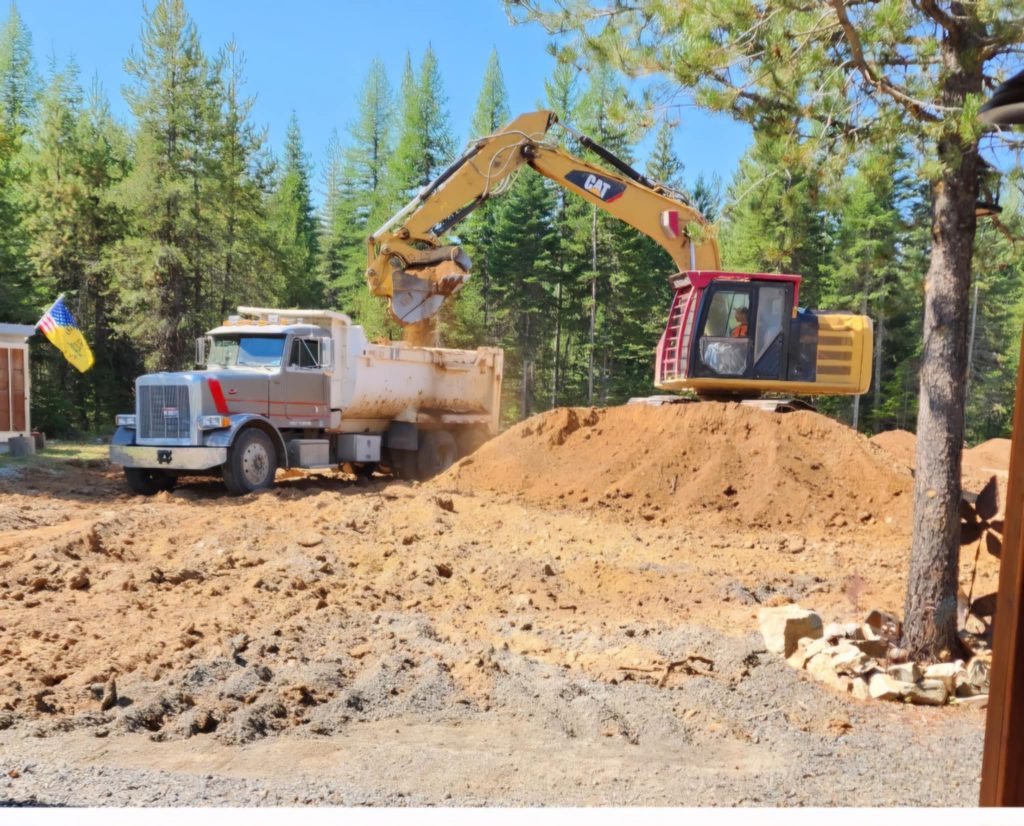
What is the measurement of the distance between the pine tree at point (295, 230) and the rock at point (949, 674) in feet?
94.8

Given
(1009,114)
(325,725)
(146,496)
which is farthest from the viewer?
(146,496)

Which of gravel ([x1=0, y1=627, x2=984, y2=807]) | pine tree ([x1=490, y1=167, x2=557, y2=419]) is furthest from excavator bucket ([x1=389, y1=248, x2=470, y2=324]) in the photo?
pine tree ([x1=490, y1=167, x2=557, y2=419])

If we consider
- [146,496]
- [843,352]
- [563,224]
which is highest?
[563,224]

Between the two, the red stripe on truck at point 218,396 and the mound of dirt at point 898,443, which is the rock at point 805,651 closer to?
the red stripe on truck at point 218,396

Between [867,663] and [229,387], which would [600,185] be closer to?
[229,387]

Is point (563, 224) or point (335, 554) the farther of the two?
point (563, 224)

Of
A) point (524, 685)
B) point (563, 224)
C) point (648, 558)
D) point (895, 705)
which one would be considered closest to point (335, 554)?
point (648, 558)

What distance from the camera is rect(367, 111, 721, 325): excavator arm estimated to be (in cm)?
1551

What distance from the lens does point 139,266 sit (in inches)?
1104

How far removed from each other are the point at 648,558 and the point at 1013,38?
584 cm

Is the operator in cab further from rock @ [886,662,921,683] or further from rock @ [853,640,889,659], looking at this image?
rock @ [886,662,921,683]

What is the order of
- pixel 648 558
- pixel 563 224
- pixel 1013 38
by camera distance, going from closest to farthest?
pixel 1013 38, pixel 648 558, pixel 563 224

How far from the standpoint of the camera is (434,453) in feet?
55.8

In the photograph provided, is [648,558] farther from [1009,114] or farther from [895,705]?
[1009,114]
